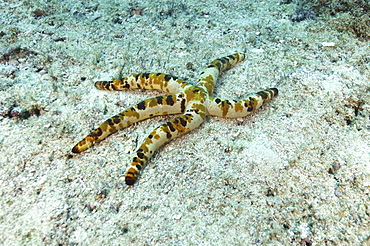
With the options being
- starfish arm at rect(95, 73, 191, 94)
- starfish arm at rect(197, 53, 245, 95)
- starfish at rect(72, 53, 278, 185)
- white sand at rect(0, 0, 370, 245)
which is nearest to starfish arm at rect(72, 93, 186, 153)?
starfish at rect(72, 53, 278, 185)

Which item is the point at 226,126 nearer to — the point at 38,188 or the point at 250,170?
the point at 250,170

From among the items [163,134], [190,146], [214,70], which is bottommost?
[190,146]

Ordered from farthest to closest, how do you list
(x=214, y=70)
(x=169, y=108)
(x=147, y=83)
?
(x=214, y=70) < (x=147, y=83) < (x=169, y=108)

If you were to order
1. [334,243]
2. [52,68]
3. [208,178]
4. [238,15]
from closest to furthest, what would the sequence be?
1. [334,243]
2. [208,178]
3. [52,68]
4. [238,15]

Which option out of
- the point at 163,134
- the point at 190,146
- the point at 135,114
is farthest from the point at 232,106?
the point at 135,114

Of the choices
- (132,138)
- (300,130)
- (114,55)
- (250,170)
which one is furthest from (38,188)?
(300,130)

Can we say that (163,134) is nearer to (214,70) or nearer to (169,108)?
(169,108)

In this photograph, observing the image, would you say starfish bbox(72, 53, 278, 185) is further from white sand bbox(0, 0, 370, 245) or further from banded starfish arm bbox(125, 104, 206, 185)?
white sand bbox(0, 0, 370, 245)
